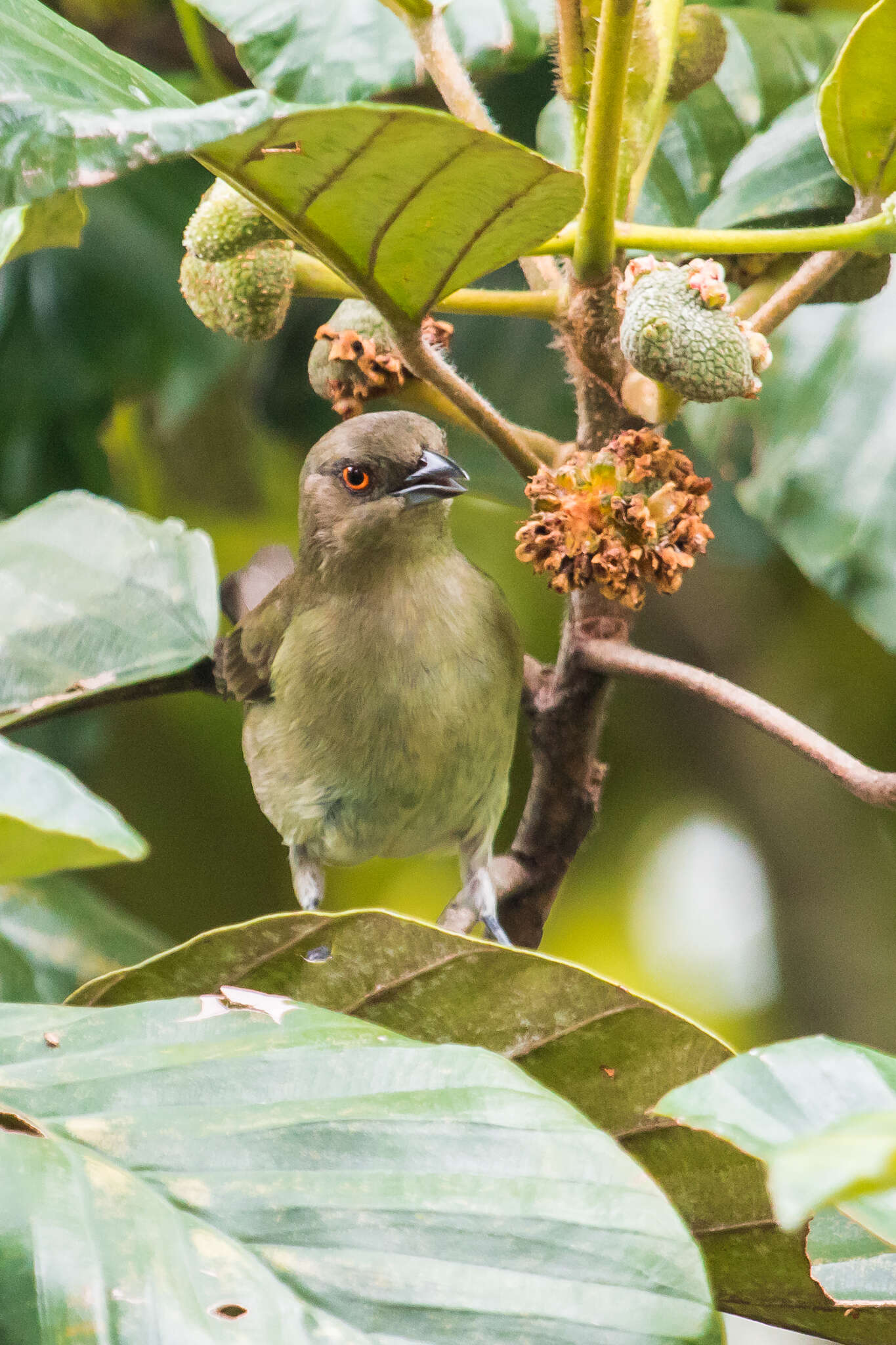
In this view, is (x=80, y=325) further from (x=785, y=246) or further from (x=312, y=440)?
(x=785, y=246)

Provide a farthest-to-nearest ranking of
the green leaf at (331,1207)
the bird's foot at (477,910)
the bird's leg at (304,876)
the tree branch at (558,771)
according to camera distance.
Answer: the bird's leg at (304,876), the bird's foot at (477,910), the tree branch at (558,771), the green leaf at (331,1207)

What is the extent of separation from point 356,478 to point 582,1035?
3.84ft

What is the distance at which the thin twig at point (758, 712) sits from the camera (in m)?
1.16

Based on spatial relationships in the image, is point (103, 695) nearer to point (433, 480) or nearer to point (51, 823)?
point (433, 480)

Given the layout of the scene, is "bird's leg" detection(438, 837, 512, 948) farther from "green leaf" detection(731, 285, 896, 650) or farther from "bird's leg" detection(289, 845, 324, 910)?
"green leaf" detection(731, 285, 896, 650)

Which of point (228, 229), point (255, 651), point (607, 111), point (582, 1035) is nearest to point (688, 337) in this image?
point (607, 111)

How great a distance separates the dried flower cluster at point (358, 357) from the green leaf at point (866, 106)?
0.52 metres

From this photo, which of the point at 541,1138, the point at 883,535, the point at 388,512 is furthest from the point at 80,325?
the point at 541,1138

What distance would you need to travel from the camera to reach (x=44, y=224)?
5.18 ft

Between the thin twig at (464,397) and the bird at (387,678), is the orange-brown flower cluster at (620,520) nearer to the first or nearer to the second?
the thin twig at (464,397)

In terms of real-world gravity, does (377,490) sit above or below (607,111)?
below

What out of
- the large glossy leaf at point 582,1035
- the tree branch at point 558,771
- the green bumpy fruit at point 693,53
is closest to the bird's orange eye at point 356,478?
the tree branch at point 558,771

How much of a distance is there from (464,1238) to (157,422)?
2.59m

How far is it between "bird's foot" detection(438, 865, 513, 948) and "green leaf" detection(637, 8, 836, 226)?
42.8 inches
